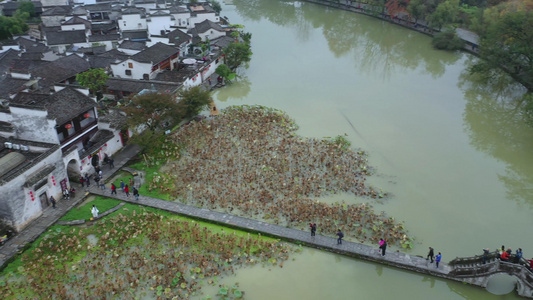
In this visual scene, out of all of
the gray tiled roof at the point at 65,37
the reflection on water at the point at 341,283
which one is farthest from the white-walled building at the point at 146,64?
the reflection on water at the point at 341,283

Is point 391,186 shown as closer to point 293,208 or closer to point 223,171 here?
point 293,208

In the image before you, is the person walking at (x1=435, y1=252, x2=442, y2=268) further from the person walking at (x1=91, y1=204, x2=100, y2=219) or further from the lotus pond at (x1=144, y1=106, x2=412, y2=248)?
the person walking at (x1=91, y1=204, x2=100, y2=219)

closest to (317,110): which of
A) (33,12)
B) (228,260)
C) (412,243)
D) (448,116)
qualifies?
(448,116)

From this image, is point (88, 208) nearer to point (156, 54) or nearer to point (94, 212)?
point (94, 212)

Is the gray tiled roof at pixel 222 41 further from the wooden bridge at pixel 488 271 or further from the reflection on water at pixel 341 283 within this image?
the wooden bridge at pixel 488 271

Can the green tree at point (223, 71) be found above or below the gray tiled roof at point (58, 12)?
below

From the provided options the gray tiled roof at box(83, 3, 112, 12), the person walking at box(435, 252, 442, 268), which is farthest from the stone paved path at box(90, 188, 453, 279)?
the gray tiled roof at box(83, 3, 112, 12)

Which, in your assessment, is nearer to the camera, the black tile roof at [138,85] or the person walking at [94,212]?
the person walking at [94,212]
